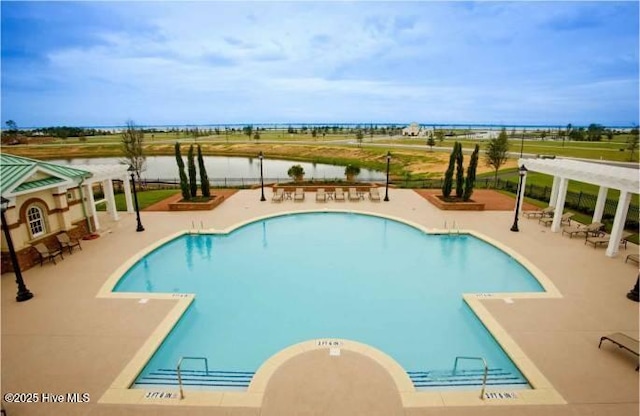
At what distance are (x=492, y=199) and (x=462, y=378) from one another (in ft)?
57.9

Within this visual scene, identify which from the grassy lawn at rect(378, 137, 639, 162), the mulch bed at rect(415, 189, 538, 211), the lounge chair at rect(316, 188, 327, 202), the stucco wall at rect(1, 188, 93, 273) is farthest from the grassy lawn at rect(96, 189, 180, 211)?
the grassy lawn at rect(378, 137, 639, 162)

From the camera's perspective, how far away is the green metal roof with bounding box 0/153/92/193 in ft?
38.1

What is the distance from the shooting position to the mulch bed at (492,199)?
19.9 m

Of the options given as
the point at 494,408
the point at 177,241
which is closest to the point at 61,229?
the point at 177,241

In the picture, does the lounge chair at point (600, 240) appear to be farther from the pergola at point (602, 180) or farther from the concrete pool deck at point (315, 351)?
the pergola at point (602, 180)

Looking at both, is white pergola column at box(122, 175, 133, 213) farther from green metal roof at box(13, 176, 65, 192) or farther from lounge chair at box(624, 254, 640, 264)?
lounge chair at box(624, 254, 640, 264)

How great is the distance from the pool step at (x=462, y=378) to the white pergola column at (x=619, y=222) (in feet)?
28.6

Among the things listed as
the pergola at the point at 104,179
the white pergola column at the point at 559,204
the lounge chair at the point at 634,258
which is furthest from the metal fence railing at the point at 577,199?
the pergola at the point at 104,179

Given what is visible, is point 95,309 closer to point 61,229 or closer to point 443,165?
point 61,229

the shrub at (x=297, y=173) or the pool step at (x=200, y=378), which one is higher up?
the shrub at (x=297, y=173)

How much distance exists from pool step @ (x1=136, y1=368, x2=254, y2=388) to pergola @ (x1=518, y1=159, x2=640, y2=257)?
13.5 meters

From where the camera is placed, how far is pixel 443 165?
149 ft

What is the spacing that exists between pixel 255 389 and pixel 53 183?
1217 cm

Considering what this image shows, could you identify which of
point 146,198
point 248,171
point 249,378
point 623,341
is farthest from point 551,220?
point 248,171
